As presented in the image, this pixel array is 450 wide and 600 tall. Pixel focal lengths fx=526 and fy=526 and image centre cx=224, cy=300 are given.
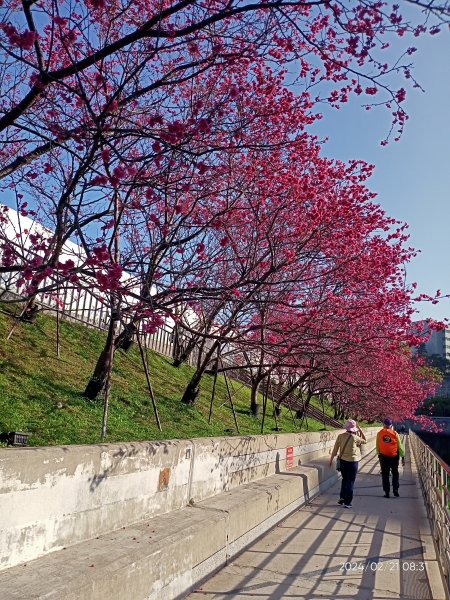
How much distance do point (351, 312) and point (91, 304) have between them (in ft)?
22.2

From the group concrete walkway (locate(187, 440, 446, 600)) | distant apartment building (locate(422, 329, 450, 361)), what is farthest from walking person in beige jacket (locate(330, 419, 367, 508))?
distant apartment building (locate(422, 329, 450, 361))

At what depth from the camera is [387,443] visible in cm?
1215

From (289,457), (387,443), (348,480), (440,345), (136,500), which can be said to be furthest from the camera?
(440,345)

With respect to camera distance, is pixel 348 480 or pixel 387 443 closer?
pixel 348 480

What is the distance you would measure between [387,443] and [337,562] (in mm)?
6370

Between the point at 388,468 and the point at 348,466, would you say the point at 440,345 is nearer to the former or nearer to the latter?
the point at 388,468

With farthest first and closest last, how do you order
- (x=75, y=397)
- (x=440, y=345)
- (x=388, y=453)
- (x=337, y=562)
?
(x=440, y=345)
(x=388, y=453)
(x=75, y=397)
(x=337, y=562)

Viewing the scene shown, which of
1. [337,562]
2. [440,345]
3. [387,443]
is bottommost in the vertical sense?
[337,562]

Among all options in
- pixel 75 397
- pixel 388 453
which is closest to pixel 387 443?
pixel 388 453

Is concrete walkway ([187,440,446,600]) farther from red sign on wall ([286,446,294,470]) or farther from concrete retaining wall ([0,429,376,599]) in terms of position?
red sign on wall ([286,446,294,470])

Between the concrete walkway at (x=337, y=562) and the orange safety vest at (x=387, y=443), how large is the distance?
6.98ft

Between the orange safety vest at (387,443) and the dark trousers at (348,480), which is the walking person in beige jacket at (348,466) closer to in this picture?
the dark trousers at (348,480)

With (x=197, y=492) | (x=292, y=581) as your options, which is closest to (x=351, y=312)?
(x=197, y=492)

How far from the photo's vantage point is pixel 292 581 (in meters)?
5.47
